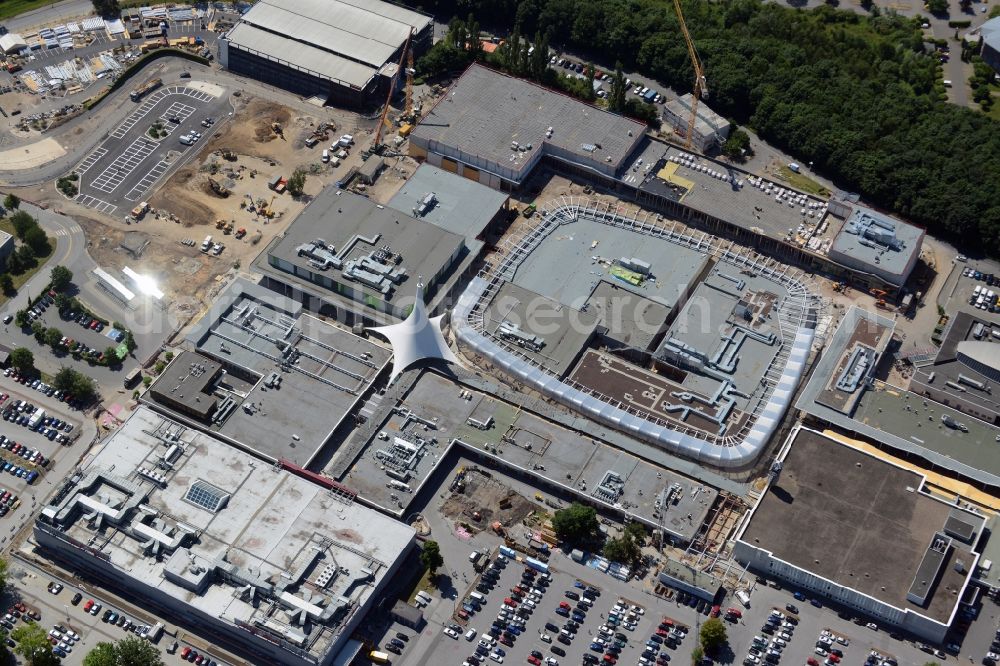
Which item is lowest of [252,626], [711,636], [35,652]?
[35,652]

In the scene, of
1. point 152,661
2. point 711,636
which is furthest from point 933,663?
point 152,661

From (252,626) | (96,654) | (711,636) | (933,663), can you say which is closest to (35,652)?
(96,654)

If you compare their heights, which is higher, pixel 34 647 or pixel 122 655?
pixel 122 655

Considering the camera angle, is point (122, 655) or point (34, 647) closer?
point (122, 655)

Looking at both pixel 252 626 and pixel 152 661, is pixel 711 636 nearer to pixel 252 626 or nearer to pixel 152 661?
pixel 252 626

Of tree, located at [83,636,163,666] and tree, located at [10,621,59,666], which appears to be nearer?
tree, located at [83,636,163,666]

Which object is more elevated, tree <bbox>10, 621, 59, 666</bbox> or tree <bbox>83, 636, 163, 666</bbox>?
tree <bbox>83, 636, 163, 666</bbox>

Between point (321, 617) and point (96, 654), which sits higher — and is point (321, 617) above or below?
above
